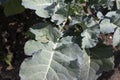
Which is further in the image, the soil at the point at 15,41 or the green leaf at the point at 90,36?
the soil at the point at 15,41

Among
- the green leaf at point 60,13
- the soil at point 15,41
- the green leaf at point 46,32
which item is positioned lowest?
the soil at point 15,41

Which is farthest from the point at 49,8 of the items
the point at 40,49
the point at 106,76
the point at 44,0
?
the point at 106,76

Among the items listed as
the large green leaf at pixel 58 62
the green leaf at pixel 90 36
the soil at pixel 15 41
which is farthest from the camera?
the soil at pixel 15 41

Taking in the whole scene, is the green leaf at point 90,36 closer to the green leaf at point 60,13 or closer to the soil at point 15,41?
the green leaf at point 60,13

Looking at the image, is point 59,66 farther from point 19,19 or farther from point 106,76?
point 19,19

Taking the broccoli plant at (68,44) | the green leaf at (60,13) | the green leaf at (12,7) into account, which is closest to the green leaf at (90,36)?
the broccoli plant at (68,44)

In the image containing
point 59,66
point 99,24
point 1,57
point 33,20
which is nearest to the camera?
point 59,66

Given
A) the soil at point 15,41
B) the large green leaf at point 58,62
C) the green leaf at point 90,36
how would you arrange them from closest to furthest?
the large green leaf at point 58,62, the green leaf at point 90,36, the soil at point 15,41
